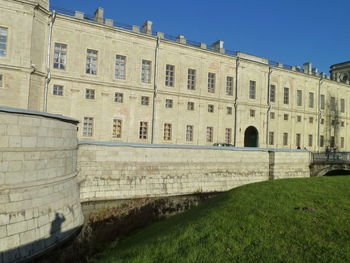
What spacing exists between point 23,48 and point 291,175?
2387cm

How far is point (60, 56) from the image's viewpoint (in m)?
22.0

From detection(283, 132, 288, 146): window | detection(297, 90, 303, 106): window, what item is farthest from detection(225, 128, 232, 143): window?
detection(297, 90, 303, 106): window

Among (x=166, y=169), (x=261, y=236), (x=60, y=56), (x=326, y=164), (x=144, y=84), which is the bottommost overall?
(x=261, y=236)

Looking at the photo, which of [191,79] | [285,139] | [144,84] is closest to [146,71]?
[144,84]

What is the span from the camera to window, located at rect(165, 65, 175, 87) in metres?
27.0

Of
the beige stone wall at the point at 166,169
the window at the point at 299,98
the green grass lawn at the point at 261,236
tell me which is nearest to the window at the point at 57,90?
the beige stone wall at the point at 166,169

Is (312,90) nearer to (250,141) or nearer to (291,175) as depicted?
(250,141)

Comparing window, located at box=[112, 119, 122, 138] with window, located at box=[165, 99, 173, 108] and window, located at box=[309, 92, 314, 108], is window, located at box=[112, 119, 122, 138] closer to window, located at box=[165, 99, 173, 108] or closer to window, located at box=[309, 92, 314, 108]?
window, located at box=[165, 99, 173, 108]

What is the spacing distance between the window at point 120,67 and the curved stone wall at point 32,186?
14376 mm

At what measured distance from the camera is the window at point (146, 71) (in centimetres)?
2581

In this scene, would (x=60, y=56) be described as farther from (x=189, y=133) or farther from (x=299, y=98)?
(x=299, y=98)

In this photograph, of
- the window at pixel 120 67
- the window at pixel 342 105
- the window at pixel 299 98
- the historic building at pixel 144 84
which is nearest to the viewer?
the historic building at pixel 144 84

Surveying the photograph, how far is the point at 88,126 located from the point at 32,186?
14.4 metres

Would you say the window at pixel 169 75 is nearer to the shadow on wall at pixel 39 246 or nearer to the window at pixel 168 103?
the window at pixel 168 103
